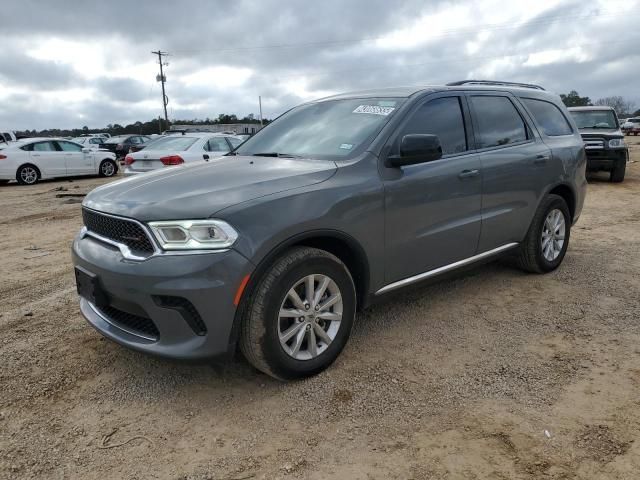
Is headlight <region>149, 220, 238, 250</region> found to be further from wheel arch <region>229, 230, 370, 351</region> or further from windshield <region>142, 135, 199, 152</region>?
windshield <region>142, 135, 199, 152</region>

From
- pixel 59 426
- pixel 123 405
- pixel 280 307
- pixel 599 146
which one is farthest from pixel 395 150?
pixel 599 146

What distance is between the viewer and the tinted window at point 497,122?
13.8 ft

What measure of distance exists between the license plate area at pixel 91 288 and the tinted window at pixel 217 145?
823 cm

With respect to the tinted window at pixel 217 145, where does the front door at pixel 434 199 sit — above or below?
below

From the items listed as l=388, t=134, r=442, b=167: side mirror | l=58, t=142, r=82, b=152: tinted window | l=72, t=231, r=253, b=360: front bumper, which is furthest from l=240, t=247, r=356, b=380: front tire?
l=58, t=142, r=82, b=152: tinted window

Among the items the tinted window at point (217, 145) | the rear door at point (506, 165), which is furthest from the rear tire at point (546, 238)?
the tinted window at point (217, 145)

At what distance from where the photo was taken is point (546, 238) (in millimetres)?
4992

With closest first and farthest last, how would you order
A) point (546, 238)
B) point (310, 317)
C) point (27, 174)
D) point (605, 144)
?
point (310, 317) < point (546, 238) < point (605, 144) < point (27, 174)

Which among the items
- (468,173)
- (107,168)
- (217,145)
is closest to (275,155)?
(468,173)

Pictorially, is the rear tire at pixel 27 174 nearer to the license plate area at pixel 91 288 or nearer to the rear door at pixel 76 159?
the rear door at pixel 76 159

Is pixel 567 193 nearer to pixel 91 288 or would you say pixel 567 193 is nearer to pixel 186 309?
pixel 186 309

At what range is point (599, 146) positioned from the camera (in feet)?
39.5

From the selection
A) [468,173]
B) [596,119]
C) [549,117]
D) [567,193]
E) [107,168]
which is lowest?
[567,193]

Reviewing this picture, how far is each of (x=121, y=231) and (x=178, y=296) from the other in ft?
1.95
